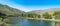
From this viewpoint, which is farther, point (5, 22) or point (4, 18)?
point (4, 18)

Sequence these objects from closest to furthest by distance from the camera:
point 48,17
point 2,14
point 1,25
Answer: point 1,25, point 2,14, point 48,17

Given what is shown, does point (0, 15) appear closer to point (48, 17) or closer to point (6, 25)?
point (6, 25)

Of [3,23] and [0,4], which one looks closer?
[3,23]

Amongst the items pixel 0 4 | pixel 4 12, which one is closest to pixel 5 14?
pixel 4 12

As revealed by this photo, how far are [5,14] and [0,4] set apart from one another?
228 cm

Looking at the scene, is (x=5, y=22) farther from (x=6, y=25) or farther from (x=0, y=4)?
(x=0, y=4)

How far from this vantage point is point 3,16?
29.2 ft

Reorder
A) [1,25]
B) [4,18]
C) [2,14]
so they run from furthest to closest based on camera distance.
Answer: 1. [4,18]
2. [2,14]
3. [1,25]

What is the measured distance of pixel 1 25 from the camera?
8047mm

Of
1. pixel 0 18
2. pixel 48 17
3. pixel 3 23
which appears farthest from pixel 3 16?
pixel 48 17

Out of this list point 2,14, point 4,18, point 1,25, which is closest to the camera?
point 1,25

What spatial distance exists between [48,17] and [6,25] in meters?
22.3

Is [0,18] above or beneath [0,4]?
beneath

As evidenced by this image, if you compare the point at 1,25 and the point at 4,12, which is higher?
the point at 4,12
